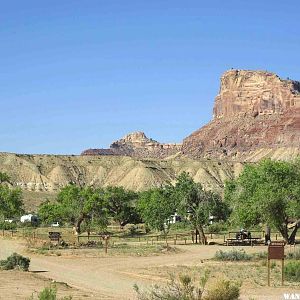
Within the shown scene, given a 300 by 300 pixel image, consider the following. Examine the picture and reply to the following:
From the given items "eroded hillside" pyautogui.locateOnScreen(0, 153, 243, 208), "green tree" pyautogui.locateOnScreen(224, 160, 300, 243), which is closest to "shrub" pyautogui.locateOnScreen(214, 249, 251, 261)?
"green tree" pyautogui.locateOnScreen(224, 160, 300, 243)

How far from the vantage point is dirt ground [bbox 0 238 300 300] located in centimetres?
2094

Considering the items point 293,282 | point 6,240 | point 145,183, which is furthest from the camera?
point 145,183

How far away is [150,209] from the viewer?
56406 mm

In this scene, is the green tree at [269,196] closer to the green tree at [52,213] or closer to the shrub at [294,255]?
the shrub at [294,255]

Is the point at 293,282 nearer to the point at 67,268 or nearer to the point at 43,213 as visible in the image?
the point at 67,268

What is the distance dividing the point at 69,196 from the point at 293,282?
1637 inches

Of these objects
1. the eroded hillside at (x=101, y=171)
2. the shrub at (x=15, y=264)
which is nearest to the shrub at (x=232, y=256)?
the shrub at (x=15, y=264)

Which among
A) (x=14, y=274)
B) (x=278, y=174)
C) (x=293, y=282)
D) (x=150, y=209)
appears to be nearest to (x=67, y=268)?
(x=14, y=274)

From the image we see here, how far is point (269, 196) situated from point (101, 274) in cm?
1376

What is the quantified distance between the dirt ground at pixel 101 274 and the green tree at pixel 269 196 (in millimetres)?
3693

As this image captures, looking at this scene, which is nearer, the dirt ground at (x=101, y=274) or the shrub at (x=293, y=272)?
the dirt ground at (x=101, y=274)

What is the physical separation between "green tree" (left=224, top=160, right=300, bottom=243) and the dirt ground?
369cm

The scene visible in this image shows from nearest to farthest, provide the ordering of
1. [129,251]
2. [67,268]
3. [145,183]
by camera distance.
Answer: [67,268]
[129,251]
[145,183]

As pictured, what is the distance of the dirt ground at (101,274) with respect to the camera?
20.9 meters
